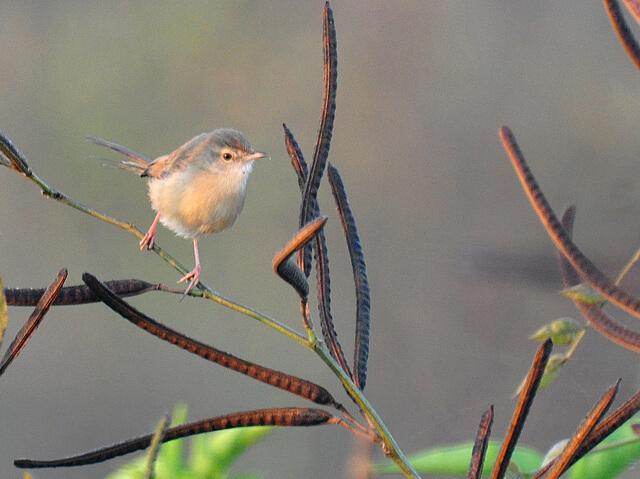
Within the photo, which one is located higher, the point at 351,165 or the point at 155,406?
the point at 351,165

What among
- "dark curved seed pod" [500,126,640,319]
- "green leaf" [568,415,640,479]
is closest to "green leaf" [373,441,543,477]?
"green leaf" [568,415,640,479]

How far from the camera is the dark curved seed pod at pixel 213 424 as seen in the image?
0.19m

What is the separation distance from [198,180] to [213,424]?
0.27 meters

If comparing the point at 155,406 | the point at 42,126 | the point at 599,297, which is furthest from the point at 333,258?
the point at 599,297

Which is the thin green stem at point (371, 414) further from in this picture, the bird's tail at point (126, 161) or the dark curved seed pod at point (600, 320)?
the bird's tail at point (126, 161)

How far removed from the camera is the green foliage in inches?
13.3

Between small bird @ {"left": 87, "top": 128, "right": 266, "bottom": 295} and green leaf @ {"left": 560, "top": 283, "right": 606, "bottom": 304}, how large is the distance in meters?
0.18

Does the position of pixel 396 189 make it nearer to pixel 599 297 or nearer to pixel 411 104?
pixel 411 104

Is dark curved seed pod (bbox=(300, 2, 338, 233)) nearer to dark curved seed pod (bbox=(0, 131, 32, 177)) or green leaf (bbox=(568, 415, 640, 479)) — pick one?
dark curved seed pod (bbox=(0, 131, 32, 177))

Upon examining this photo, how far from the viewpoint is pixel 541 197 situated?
→ 0.24m

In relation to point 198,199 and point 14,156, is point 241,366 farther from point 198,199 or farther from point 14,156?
point 198,199

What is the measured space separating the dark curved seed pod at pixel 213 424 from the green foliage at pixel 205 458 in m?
0.13

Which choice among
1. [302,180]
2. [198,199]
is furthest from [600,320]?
[198,199]

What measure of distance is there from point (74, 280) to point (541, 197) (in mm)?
1067
